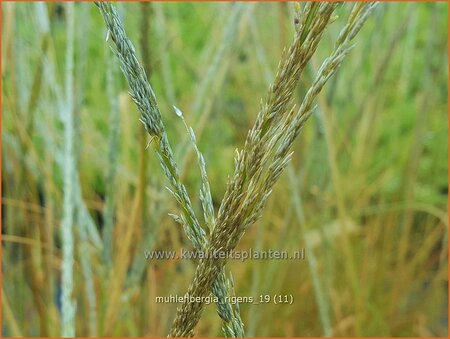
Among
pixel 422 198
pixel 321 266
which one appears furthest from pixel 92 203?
pixel 422 198

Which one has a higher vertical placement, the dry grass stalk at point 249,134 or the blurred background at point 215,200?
the blurred background at point 215,200

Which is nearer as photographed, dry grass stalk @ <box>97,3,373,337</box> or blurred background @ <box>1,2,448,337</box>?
dry grass stalk @ <box>97,3,373,337</box>

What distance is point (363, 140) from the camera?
1.19 metres

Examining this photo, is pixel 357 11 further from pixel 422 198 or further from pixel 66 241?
pixel 422 198

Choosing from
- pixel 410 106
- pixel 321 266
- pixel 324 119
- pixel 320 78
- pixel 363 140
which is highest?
pixel 410 106

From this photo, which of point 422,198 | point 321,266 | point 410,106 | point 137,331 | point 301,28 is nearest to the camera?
point 301,28

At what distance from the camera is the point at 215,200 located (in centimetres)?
148

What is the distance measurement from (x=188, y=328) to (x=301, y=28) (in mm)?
161

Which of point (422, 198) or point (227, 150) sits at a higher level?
point (227, 150)

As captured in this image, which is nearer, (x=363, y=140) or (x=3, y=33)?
(x=3, y=33)

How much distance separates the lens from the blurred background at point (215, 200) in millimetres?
798

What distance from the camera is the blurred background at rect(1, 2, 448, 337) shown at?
0.80m

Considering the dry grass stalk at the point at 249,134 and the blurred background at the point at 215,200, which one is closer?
the dry grass stalk at the point at 249,134

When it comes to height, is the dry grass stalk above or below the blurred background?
below
